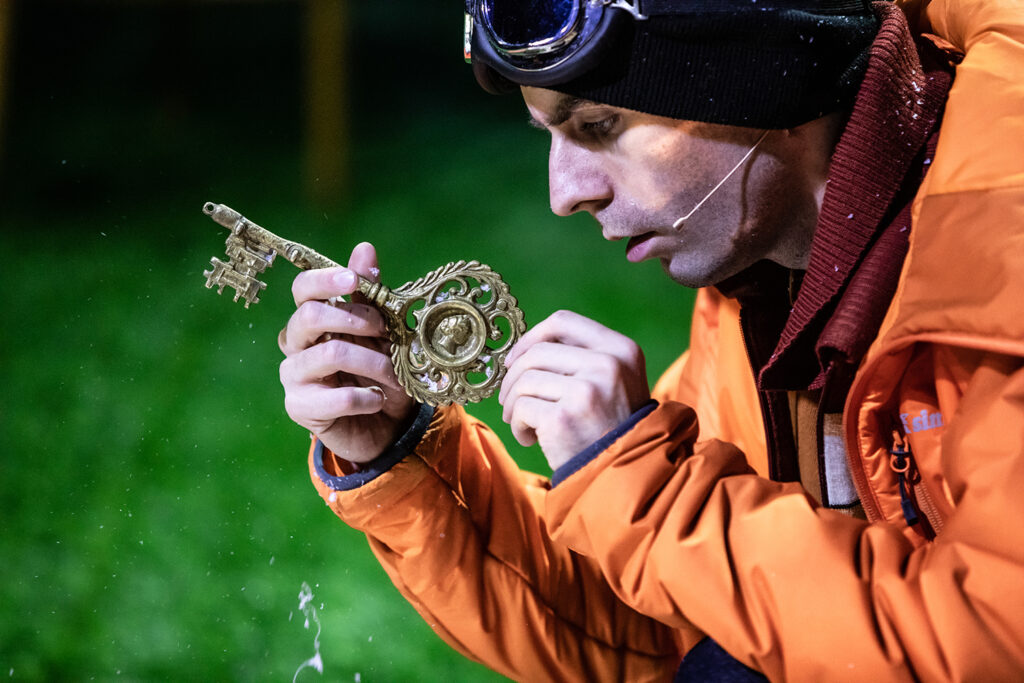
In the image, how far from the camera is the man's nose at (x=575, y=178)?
1.32m

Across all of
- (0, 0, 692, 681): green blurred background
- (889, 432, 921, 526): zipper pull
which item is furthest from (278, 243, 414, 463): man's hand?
(0, 0, 692, 681): green blurred background

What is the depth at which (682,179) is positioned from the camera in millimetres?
1319

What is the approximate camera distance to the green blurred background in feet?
7.30

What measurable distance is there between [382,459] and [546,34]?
59 cm

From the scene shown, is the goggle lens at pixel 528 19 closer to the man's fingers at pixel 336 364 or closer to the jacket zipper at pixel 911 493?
the man's fingers at pixel 336 364

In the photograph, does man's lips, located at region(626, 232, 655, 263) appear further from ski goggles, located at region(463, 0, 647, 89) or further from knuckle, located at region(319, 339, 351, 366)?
knuckle, located at region(319, 339, 351, 366)

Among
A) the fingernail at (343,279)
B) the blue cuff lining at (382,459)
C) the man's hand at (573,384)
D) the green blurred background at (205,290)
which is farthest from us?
the green blurred background at (205,290)

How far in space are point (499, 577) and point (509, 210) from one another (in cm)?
248

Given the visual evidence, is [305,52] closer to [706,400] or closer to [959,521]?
[706,400]

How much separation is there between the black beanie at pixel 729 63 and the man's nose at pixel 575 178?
0.25 feet

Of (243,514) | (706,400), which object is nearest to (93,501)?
(243,514)

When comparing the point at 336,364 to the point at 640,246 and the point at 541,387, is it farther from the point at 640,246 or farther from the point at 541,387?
the point at 640,246

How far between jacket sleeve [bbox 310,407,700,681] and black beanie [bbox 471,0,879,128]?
533 mm

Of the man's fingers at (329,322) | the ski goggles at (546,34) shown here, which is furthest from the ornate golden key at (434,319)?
the ski goggles at (546,34)
